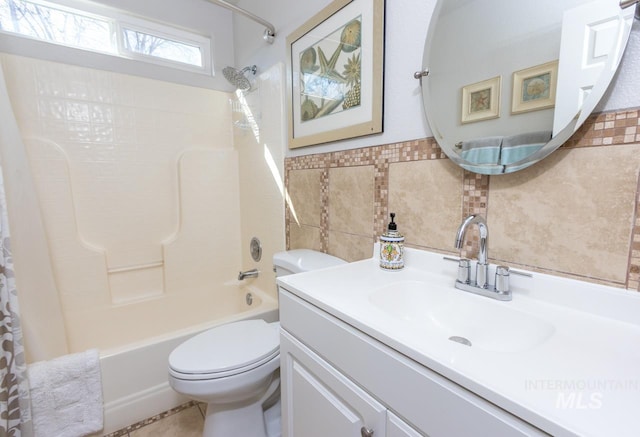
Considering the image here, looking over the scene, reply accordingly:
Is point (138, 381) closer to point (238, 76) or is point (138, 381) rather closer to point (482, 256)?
point (482, 256)

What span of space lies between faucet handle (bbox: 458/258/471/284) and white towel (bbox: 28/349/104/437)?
59.6 inches

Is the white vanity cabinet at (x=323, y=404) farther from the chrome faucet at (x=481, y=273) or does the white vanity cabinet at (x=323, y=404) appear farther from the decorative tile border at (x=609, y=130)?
the decorative tile border at (x=609, y=130)

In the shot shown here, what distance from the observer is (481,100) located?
82cm

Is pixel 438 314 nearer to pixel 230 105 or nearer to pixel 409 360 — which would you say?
pixel 409 360

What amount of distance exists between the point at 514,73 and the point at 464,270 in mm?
534

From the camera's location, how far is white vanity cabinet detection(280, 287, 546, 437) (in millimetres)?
444

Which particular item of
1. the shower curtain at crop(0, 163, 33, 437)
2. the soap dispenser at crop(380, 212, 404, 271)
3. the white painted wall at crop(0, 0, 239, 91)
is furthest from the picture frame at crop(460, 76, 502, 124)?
the white painted wall at crop(0, 0, 239, 91)

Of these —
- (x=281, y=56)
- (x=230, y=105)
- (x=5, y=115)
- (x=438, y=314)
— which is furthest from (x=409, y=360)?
(x=230, y=105)

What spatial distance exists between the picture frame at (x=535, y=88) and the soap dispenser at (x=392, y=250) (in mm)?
472

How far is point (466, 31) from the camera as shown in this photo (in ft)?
2.72

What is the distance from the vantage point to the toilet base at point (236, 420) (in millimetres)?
1146

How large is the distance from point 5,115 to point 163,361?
4.51ft

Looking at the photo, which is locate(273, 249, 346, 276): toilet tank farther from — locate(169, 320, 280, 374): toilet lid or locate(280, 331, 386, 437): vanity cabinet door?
locate(280, 331, 386, 437): vanity cabinet door

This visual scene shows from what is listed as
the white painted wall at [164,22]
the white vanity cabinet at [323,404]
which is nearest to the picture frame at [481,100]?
the white vanity cabinet at [323,404]
